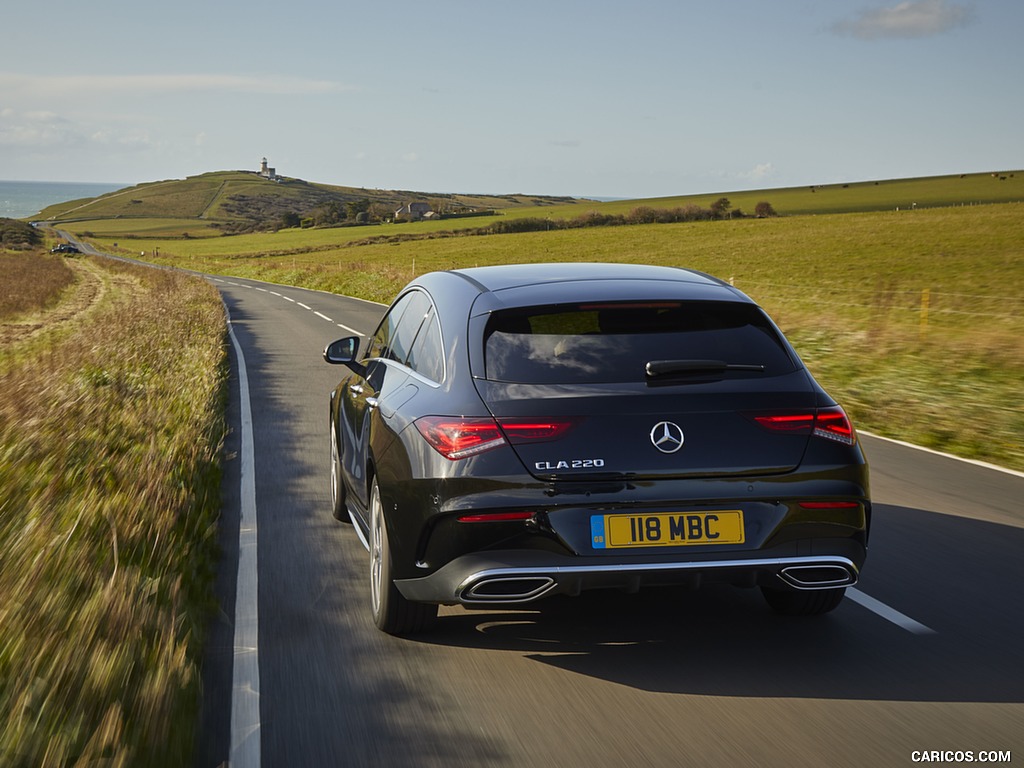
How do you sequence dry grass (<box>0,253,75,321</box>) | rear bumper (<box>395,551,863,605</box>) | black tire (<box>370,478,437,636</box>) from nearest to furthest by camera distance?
1. rear bumper (<box>395,551,863,605</box>)
2. black tire (<box>370,478,437,636</box>)
3. dry grass (<box>0,253,75,321</box>)

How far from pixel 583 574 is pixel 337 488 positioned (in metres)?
3.27

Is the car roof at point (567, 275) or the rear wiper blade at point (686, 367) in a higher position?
the car roof at point (567, 275)

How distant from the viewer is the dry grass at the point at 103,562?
3385 millimetres

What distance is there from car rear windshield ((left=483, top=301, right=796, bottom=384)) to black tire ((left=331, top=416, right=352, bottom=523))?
8.62 ft

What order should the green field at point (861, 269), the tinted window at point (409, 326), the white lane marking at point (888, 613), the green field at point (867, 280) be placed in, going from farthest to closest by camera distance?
1. the green field at point (861, 269)
2. the green field at point (867, 280)
3. the tinted window at point (409, 326)
4. the white lane marking at point (888, 613)

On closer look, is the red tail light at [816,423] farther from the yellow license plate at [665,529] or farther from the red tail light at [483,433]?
the red tail light at [483,433]

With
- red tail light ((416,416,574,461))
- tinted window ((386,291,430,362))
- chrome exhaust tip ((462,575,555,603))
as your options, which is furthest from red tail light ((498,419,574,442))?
tinted window ((386,291,430,362))

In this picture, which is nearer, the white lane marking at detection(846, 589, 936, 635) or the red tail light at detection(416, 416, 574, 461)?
the red tail light at detection(416, 416, 574, 461)

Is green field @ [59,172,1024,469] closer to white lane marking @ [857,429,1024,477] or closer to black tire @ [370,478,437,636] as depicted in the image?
white lane marking @ [857,429,1024,477]

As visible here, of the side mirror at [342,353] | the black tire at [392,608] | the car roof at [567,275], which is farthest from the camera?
the side mirror at [342,353]

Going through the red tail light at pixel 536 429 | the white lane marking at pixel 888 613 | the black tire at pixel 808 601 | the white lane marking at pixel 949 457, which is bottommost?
the white lane marking at pixel 949 457

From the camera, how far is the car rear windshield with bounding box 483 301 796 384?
442cm

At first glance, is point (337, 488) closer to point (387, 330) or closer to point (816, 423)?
point (387, 330)

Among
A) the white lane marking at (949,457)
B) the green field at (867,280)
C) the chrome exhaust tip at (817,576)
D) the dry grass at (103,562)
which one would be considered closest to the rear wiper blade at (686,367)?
the chrome exhaust tip at (817,576)
